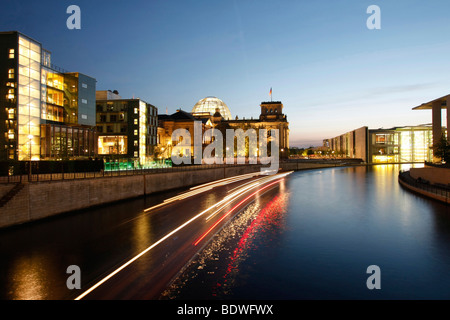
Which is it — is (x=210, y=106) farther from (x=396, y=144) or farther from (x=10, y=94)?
(x=10, y=94)

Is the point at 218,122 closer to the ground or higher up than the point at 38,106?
higher up

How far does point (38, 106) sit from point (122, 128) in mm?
25054

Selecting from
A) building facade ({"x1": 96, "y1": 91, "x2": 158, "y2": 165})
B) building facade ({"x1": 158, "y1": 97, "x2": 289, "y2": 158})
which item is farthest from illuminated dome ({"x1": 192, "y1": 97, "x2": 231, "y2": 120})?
building facade ({"x1": 96, "y1": 91, "x2": 158, "y2": 165})

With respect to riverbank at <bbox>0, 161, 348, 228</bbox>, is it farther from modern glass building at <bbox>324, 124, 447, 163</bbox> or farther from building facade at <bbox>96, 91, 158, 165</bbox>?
modern glass building at <bbox>324, 124, 447, 163</bbox>

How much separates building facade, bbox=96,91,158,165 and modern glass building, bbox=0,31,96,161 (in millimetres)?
10010

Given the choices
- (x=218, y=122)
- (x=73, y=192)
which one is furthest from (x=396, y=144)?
(x=73, y=192)

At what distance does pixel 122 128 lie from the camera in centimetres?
7400

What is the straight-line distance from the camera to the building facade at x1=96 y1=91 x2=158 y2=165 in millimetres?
73500

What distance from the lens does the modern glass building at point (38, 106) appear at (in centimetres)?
4469

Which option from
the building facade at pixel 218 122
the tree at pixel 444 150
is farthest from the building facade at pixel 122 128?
the tree at pixel 444 150

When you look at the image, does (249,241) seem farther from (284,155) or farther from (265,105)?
(265,105)

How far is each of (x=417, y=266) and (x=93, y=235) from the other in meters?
20.7

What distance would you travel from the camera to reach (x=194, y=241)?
18.7m

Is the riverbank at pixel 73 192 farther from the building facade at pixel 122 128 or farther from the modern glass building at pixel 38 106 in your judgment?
the building facade at pixel 122 128
